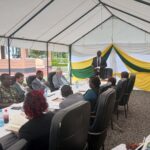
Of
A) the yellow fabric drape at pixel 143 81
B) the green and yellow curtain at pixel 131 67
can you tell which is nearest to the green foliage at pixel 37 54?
the green and yellow curtain at pixel 131 67

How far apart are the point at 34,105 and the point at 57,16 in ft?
15.8

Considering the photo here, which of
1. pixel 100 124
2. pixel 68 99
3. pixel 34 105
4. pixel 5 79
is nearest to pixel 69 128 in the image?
pixel 34 105

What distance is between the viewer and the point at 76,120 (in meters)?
1.46

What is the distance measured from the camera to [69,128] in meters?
1.39

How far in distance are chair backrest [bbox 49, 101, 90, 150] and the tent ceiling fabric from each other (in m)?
3.49

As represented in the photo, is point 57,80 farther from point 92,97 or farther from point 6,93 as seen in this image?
point 92,97

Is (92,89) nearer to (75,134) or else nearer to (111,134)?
(111,134)

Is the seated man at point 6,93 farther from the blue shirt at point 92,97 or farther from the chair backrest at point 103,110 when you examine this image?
the chair backrest at point 103,110

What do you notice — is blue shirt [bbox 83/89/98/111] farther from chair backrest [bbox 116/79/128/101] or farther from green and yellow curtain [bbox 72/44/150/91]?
green and yellow curtain [bbox 72/44/150/91]

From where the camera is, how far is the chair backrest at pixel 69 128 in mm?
1324

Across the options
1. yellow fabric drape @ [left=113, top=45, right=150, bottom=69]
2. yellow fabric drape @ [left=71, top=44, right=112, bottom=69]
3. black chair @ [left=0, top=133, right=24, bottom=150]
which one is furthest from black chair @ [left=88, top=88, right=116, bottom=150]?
yellow fabric drape @ [left=71, top=44, right=112, bottom=69]

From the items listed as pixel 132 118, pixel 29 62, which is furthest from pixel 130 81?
pixel 29 62

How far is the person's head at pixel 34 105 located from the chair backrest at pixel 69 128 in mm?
395

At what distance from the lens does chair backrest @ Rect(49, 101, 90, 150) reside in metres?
1.32
